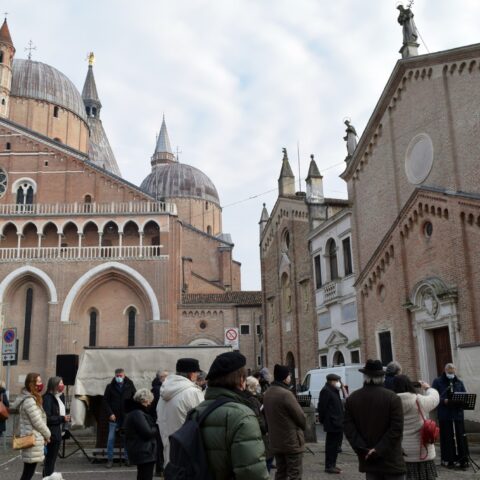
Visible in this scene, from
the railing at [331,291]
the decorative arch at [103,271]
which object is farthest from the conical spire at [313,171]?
the decorative arch at [103,271]

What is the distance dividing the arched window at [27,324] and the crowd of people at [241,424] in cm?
2658

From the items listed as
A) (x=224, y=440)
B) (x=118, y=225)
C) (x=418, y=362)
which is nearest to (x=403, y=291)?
(x=418, y=362)

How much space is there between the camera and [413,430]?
5.79 metres

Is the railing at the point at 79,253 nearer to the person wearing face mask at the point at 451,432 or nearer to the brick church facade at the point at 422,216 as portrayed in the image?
the brick church facade at the point at 422,216

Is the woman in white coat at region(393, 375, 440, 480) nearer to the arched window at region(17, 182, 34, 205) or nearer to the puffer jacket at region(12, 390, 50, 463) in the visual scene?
the puffer jacket at region(12, 390, 50, 463)

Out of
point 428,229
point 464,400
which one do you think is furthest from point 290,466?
point 428,229

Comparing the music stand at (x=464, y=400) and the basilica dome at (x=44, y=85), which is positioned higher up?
the basilica dome at (x=44, y=85)

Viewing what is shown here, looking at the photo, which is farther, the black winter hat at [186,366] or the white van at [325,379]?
the white van at [325,379]

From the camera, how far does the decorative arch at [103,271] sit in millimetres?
32312

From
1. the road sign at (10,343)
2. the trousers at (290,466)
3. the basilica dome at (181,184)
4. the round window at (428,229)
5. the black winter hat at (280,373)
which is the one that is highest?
the basilica dome at (181,184)

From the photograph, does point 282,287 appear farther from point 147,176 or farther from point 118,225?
point 147,176

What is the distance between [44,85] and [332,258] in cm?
3473

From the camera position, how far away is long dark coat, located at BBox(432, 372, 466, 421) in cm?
953

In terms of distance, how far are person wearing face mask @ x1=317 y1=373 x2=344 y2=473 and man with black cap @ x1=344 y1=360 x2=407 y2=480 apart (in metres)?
4.26
